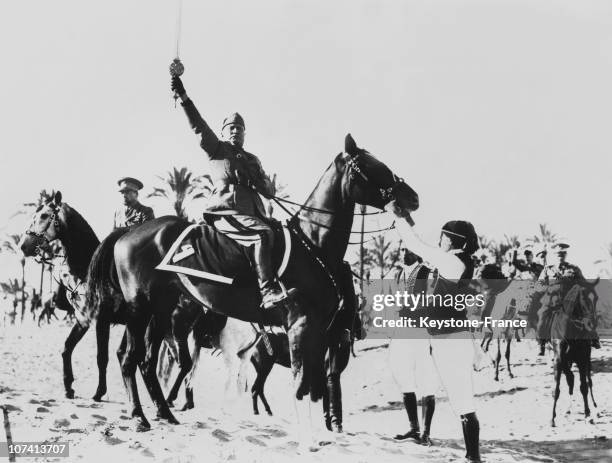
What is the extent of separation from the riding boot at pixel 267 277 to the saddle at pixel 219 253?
0.27 feet

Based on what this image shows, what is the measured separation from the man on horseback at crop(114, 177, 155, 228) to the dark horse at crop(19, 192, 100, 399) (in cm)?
81

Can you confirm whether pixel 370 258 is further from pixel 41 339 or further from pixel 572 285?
pixel 41 339

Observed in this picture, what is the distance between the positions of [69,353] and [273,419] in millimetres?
2755

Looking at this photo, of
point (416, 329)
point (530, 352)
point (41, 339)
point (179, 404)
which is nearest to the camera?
point (416, 329)

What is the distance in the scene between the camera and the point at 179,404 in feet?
28.4

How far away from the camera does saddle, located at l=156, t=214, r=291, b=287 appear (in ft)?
23.2

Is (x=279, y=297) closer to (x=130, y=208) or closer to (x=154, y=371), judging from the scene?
(x=154, y=371)

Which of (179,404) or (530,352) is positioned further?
(530,352)

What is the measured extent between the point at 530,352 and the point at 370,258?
12.4 ft

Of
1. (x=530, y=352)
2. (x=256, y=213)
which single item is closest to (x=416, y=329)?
(x=256, y=213)

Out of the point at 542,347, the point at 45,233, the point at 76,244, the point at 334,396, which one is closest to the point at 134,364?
the point at 76,244

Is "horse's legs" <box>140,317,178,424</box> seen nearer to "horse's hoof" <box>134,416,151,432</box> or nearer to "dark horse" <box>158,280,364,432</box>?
"horse's hoof" <box>134,416,151,432</box>

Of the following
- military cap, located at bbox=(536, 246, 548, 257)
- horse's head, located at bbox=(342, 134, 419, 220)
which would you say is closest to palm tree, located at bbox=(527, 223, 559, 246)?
military cap, located at bbox=(536, 246, 548, 257)

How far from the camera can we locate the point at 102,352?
27.8 ft
